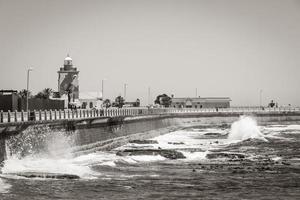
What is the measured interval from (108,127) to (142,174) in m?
25.6

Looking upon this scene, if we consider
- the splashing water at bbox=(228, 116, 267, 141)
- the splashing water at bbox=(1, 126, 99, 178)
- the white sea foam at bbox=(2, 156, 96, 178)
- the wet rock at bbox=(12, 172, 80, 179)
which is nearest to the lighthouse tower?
the splashing water at bbox=(228, 116, 267, 141)

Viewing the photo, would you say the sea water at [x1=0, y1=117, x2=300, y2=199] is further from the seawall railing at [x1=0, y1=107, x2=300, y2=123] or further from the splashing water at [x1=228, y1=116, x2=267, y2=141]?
the splashing water at [x1=228, y1=116, x2=267, y2=141]

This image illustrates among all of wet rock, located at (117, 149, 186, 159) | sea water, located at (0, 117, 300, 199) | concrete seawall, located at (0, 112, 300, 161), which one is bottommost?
sea water, located at (0, 117, 300, 199)

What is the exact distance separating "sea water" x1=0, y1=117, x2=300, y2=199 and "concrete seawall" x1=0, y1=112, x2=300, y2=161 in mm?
889

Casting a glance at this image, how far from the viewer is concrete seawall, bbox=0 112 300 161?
41.1 metres

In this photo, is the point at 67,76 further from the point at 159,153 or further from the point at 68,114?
the point at 159,153

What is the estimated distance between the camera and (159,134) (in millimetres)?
90312

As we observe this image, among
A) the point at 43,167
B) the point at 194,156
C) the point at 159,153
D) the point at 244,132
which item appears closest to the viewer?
the point at 43,167

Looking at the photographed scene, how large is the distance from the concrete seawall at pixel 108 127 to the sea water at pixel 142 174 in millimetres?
889

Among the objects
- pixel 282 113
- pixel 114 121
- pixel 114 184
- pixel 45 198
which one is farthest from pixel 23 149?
pixel 282 113

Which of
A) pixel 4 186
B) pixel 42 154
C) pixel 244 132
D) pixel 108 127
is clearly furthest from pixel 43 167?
pixel 244 132

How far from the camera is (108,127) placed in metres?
64.3

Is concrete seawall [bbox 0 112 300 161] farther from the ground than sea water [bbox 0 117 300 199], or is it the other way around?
concrete seawall [bbox 0 112 300 161]

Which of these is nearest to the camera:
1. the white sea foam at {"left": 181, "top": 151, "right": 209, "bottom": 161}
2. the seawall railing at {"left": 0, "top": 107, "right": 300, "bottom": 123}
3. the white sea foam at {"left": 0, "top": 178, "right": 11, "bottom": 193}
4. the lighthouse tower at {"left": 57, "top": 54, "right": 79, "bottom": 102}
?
the white sea foam at {"left": 0, "top": 178, "right": 11, "bottom": 193}
